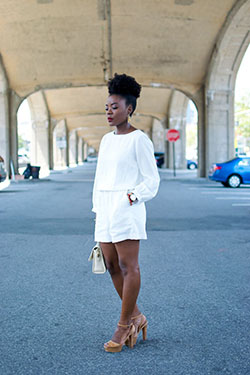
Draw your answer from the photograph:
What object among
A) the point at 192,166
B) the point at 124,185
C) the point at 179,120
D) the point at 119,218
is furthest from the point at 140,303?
the point at 192,166

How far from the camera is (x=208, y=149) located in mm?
29219

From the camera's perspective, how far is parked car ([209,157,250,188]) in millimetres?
22406

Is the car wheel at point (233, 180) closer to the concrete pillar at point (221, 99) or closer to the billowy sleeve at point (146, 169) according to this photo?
the concrete pillar at point (221, 99)

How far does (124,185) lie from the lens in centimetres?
364

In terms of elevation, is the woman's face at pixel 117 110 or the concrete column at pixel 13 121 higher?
the concrete column at pixel 13 121

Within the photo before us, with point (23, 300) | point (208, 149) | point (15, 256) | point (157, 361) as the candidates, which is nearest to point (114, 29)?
point (208, 149)

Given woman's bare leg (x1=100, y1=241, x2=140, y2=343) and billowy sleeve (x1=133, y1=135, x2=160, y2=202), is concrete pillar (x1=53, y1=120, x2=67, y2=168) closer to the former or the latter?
woman's bare leg (x1=100, y1=241, x2=140, y2=343)

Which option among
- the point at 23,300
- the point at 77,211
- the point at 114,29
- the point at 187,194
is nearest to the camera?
the point at 23,300

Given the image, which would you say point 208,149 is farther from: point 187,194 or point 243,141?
point 243,141

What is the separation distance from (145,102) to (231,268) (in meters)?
37.9

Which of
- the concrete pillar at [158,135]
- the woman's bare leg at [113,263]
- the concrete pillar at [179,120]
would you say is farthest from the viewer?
the concrete pillar at [158,135]

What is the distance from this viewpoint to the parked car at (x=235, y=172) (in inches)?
882

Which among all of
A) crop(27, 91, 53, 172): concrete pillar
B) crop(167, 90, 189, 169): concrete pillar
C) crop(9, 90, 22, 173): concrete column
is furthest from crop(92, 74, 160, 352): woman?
crop(27, 91, 53, 172): concrete pillar

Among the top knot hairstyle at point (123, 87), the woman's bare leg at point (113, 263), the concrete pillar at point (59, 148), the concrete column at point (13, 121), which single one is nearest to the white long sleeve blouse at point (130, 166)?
the top knot hairstyle at point (123, 87)
